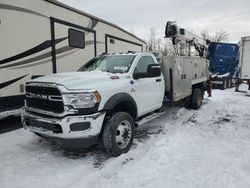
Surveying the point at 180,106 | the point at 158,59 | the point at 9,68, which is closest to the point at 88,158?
the point at 9,68

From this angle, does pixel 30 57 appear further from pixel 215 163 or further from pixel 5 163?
pixel 215 163

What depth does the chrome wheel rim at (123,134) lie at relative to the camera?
200 inches

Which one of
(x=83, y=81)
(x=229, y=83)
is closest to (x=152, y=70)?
(x=83, y=81)

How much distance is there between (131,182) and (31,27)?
4.55 metres

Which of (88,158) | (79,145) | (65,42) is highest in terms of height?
(65,42)

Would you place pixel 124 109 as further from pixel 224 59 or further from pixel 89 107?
pixel 224 59

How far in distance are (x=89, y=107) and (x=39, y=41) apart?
10.5 feet

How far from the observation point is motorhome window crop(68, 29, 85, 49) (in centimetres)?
799

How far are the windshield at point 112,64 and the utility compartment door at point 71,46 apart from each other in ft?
4.69

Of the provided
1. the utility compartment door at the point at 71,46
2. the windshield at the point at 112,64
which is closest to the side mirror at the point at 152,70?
the windshield at the point at 112,64

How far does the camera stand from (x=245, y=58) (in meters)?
14.3

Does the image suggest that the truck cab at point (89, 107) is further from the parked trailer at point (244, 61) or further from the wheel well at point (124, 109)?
the parked trailer at point (244, 61)

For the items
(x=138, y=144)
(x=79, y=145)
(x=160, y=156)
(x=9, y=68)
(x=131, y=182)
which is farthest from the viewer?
(x=9, y=68)

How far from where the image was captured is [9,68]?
6129 millimetres
